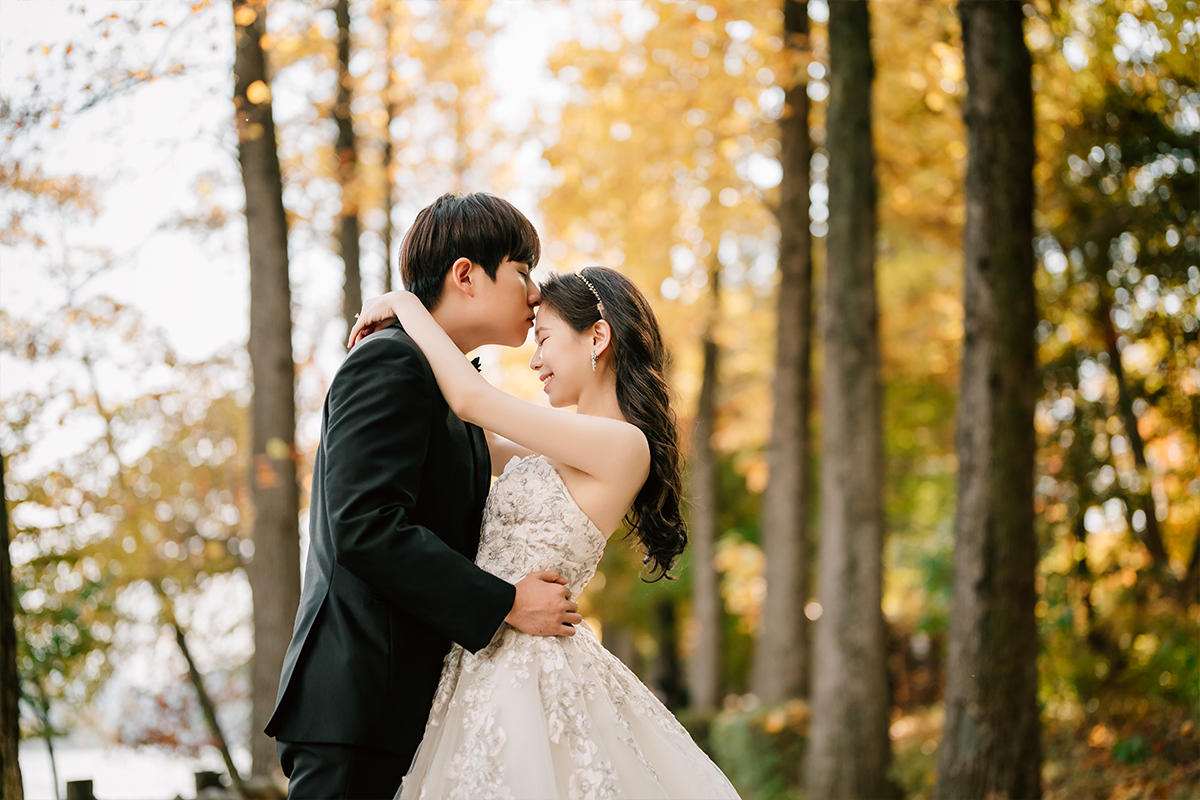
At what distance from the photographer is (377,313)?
9.89 ft

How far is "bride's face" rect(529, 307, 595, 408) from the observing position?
10.5 feet

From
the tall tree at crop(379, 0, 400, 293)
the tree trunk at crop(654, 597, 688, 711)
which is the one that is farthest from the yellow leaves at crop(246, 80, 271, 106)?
the tree trunk at crop(654, 597, 688, 711)

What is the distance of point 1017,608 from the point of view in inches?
257

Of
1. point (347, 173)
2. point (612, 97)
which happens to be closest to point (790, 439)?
point (612, 97)

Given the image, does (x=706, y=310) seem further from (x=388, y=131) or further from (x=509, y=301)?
(x=509, y=301)

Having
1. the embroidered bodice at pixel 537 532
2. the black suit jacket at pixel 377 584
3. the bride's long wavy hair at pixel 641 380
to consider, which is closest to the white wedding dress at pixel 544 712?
the embroidered bodice at pixel 537 532

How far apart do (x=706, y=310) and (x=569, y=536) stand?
40.5 feet

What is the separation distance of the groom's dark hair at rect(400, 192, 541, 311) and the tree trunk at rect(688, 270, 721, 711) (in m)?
13.3

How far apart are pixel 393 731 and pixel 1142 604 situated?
800 centimetres

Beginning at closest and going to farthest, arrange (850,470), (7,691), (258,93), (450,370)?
(450,370), (7,691), (258,93), (850,470)

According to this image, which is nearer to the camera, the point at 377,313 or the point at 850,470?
the point at 377,313

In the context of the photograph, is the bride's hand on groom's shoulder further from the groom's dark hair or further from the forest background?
the forest background

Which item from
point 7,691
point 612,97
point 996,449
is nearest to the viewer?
point 7,691

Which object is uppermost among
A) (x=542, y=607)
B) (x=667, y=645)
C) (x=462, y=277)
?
(x=462, y=277)
